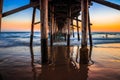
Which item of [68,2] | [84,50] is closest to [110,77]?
[84,50]

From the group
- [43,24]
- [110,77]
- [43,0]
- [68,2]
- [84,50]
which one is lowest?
[110,77]

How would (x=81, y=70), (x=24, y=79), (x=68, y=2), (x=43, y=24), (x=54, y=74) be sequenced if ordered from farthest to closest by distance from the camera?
(x=68, y=2) < (x=43, y=24) < (x=81, y=70) < (x=54, y=74) < (x=24, y=79)

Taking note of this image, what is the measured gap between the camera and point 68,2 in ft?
36.1

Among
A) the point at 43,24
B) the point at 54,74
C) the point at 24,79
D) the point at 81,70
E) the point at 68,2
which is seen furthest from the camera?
the point at 68,2

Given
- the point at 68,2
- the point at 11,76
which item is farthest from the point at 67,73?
the point at 68,2

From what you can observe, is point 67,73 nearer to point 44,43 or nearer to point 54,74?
point 54,74

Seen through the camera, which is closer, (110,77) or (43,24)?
(110,77)

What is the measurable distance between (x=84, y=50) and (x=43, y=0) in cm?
199

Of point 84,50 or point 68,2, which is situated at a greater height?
point 68,2

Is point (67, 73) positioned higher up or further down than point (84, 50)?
further down

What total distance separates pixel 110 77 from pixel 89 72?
2.16 feet

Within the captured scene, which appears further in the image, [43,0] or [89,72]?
[43,0]

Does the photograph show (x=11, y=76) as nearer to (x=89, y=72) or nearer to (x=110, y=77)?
(x=89, y=72)

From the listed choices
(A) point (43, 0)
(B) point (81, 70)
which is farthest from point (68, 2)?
(B) point (81, 70)
